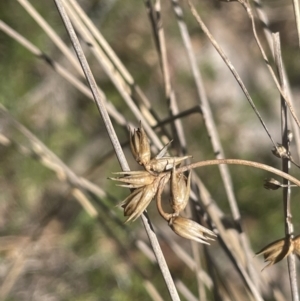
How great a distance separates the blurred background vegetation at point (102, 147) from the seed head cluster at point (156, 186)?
2.81 ft

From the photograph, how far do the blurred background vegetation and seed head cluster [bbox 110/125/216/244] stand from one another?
0.86 meters

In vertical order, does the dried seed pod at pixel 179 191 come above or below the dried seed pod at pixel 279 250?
above

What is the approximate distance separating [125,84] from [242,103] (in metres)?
0.90

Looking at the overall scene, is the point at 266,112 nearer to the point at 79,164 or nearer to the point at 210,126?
the point at 79,164

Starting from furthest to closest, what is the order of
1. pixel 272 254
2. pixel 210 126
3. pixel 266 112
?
pixel 266 112 < pixel 210 126 < pixel 272 254

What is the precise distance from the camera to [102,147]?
141 centimetres

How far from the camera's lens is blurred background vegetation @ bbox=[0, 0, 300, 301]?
133 cm

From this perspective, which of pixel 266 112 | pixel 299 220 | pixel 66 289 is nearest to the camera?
pixel 66 289

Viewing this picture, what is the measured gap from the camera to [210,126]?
64 centimetres

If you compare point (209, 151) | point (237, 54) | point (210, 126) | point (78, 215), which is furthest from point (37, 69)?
point (210, 126)

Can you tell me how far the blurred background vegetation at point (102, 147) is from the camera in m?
1.33

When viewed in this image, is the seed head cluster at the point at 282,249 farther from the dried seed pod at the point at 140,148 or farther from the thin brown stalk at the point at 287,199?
the dried seed pod at the point at 140,148

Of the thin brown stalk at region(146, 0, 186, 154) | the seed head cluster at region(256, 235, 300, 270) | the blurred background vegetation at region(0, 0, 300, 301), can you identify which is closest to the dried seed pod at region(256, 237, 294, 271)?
the seed head cluster at region(256, 235, 300, 270)

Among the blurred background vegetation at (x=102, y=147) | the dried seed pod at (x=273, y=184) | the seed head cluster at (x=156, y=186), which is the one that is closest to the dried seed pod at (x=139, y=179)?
the seed head cluster at (x=156, y=186)
